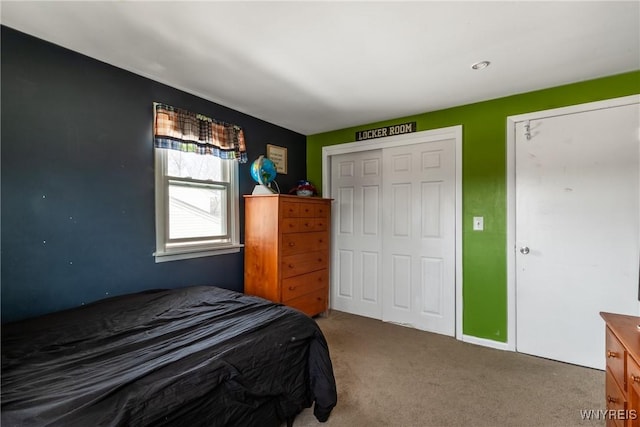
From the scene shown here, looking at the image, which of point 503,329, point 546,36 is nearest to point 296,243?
point 503,329

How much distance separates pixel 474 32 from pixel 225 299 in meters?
2.34

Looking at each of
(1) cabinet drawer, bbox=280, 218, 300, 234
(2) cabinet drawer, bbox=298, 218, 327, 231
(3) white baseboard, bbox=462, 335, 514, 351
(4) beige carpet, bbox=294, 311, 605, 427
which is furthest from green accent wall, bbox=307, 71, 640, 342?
(1) cabinet drawer, bbox=280, 218, 300, 234

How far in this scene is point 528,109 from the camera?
2477mm

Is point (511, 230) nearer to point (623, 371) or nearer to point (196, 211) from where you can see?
point (623, 371)

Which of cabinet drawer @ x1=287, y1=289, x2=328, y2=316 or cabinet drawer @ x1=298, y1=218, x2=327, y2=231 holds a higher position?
cabinet drawer @ x1=298, y1=218, x2=327, y2=231

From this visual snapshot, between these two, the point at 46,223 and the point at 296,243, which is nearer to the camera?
the point at 46,223

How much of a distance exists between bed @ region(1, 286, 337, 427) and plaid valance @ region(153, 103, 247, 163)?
1.24 metres

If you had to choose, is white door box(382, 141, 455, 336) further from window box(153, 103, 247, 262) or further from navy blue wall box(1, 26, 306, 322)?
navy blue wall box(1, 26, 306, 322)

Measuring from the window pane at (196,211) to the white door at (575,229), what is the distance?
→ 9.09 feet

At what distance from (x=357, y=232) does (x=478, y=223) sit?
1.35 metres

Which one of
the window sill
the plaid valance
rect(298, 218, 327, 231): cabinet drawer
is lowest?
the window sill

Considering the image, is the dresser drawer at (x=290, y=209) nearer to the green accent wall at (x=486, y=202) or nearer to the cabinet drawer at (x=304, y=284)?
the cabinet drawer at (x=304, y=284)

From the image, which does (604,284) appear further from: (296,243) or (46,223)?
(46,223)

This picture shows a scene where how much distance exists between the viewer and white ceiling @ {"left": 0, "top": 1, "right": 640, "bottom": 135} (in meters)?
1.50
